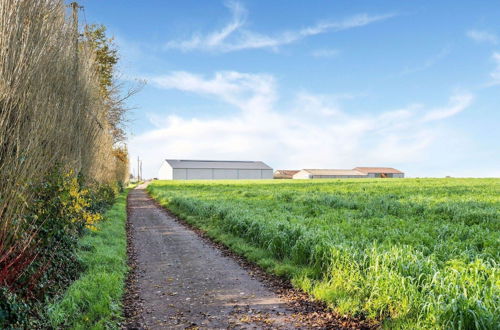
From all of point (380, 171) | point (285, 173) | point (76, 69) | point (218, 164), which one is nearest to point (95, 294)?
point (76, 69)

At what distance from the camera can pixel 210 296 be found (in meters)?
6.77

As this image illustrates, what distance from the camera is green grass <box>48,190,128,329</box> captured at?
214 inches

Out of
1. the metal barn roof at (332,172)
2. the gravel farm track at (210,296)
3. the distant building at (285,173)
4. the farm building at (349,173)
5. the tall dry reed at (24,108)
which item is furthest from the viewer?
the distant building at (285,173)

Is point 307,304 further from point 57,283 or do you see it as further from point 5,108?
point 5,108

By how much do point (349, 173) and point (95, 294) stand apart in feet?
412

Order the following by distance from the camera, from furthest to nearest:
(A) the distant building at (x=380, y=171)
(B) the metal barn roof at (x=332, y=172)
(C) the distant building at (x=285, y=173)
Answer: (A) the distant building at (x=380, y=171) → (C) the distant building at (x=285, y=173) → (B) the metal barn roof at (x=332, y=172)

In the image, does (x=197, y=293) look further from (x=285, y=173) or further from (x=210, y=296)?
(x=285, y=173)

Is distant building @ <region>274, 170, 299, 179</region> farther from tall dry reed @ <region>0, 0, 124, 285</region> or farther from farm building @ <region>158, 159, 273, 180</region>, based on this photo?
tall dry reed @ <region>0, 0, 124, 285</region>

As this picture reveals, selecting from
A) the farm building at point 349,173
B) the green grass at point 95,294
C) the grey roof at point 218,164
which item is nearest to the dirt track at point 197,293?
the green grass at point 95,294

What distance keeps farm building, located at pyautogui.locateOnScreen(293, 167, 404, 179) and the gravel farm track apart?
4198 inches

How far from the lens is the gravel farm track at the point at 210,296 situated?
5594 mm

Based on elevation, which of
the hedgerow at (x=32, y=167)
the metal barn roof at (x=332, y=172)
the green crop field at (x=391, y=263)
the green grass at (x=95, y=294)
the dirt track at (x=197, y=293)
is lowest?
the dirt track at (x=197, y=293)

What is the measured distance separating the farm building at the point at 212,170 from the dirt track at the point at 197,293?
8844cm

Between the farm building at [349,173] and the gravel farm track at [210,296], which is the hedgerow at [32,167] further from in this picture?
the farm building at [349,173]
